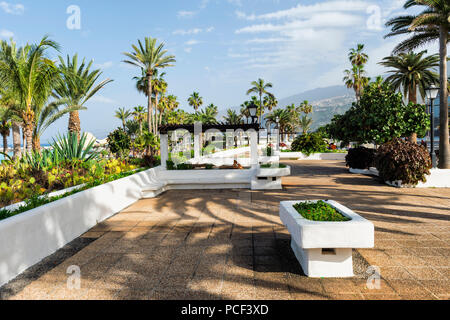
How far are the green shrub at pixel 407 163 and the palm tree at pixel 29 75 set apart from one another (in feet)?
40.9

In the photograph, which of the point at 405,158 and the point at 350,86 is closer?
the point at 405,158

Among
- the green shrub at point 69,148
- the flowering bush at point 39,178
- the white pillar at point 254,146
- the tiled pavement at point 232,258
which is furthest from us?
the white pillar at point 254,146

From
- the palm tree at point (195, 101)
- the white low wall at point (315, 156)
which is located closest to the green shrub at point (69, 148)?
the white low wall at point (315, 156)

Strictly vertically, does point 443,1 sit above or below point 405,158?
above

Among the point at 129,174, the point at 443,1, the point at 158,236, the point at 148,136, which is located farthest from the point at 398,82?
the point at 158,236

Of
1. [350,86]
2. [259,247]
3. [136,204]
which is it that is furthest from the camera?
[350,86]

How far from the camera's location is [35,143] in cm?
1190

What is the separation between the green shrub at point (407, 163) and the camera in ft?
31.9

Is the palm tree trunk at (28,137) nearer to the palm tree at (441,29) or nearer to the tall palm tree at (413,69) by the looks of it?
the palm tree at (441,29)

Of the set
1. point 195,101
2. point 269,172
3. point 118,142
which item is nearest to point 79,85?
point 118,142

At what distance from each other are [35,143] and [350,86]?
42.9 metres

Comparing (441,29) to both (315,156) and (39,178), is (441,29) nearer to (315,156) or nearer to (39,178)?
(315,156)
